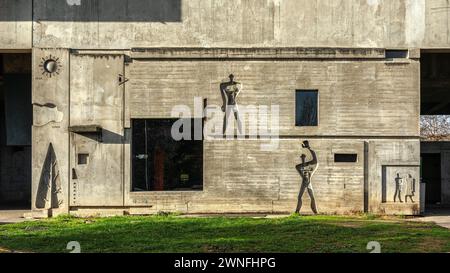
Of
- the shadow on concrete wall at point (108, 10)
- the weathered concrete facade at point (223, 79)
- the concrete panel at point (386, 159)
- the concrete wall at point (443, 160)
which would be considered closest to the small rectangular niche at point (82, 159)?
the weathered concrete facade at point (223, 79)

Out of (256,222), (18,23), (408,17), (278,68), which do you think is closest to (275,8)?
(278,68)

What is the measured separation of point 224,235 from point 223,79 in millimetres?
7620

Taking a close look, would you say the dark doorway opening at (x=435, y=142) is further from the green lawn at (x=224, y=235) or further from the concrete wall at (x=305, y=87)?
A: the green lawn at (x=224, y=235)

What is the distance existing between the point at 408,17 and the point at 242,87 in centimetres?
637

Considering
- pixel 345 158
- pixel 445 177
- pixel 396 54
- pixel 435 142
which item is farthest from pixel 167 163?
pixel 445 177

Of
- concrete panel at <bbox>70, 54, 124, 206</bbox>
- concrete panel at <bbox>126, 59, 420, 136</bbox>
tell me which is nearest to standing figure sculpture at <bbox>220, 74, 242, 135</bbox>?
concrete panel at <bbox>126, 59, 420, 136</bbox>

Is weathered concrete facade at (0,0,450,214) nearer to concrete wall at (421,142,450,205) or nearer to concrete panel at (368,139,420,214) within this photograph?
concrete panel at (368,139,420,214)

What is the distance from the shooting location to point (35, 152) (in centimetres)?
1964

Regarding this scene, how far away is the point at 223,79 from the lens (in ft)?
65.1

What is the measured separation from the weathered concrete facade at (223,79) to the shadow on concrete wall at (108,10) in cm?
4

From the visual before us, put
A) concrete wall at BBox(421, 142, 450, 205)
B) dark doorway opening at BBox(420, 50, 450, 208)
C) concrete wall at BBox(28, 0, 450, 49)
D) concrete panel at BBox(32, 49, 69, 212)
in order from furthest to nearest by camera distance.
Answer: concrete wall at BBox(421, 142, 450, 205) → dark doorway opening at BBox(420, 50, 450, 208) → concrete wall at BBox(28, 0, 450, 49) → concrete panel at BBox(32, 49, 69, 212)

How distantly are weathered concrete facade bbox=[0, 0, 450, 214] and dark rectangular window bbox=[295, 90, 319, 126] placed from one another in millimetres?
168

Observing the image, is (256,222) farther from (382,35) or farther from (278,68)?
(382,35)

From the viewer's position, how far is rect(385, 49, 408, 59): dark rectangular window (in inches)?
781
